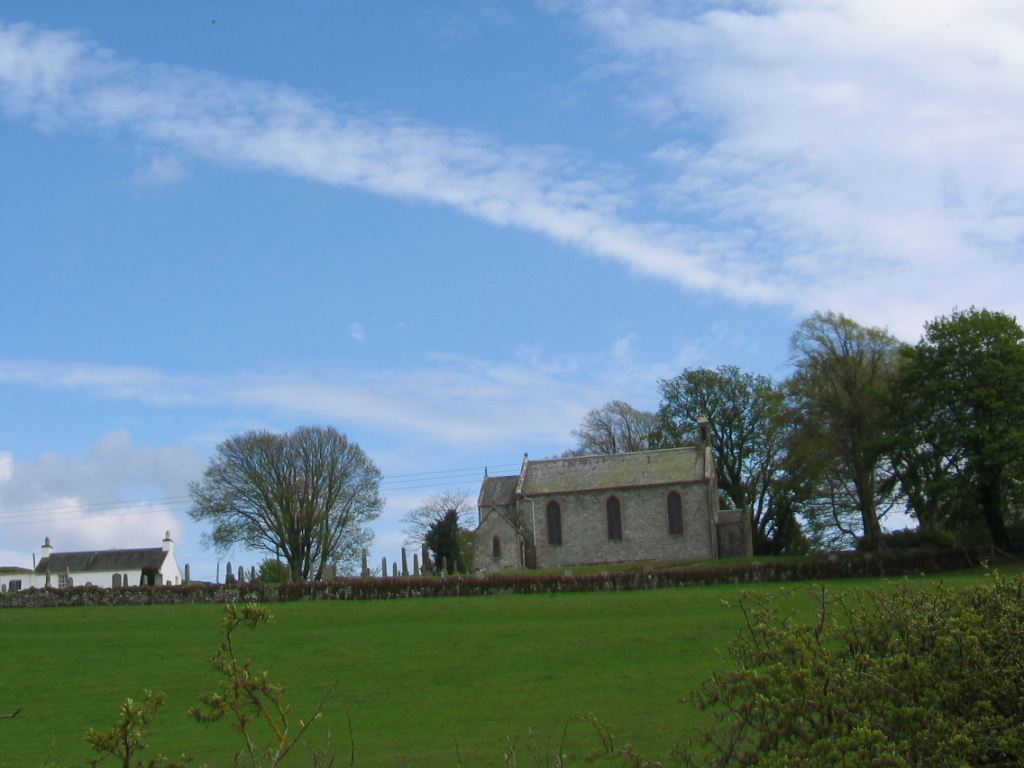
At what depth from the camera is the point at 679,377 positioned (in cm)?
6806

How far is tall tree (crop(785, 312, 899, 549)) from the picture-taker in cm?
4750

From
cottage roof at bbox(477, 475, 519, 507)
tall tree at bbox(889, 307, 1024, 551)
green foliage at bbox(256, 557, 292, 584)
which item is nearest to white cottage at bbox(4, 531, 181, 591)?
green foliage at bbox(256, 557, 292, 584)

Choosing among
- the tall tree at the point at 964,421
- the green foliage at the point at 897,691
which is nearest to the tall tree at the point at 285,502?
the tall tree at the point at 964,421

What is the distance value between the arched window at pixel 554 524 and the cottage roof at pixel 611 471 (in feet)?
3.06

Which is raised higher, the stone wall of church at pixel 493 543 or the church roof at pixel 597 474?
the church roof at pixel 597 474

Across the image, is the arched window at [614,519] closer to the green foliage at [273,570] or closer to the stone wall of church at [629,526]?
the stone wall of church at [629,526]

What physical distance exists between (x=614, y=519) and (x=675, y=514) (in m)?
3.44

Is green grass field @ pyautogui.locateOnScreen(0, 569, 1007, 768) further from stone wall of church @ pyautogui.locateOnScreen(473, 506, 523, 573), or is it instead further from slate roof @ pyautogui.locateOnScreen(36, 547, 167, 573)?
slate roof @ pyautogui.locateOnScreen(36, 547, 167, 573)

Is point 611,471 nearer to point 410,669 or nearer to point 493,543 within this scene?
point 493,543

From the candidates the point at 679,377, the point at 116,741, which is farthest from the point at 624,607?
the point at 679,377

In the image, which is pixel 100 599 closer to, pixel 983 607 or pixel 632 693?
pixel 632 693

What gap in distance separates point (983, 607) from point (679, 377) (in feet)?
206

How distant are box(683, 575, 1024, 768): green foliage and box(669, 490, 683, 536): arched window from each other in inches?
1871

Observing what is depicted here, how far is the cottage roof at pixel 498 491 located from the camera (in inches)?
2219
